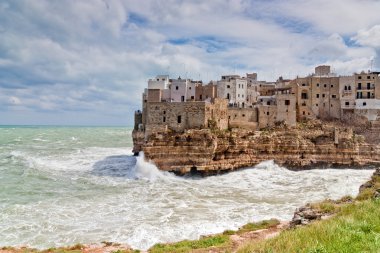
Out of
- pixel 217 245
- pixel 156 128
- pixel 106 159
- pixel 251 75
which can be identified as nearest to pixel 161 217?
pixel 217 245

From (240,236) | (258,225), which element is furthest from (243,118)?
(240,236)

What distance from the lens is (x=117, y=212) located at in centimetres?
2394

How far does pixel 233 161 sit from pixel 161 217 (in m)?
17.8

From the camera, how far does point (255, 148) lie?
4081 centimetres

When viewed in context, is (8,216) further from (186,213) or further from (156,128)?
(156,128)

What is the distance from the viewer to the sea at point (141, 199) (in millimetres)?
20094

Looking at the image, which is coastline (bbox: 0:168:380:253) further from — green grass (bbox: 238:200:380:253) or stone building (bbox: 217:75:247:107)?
stone building (bbox: 217:75:247:107)

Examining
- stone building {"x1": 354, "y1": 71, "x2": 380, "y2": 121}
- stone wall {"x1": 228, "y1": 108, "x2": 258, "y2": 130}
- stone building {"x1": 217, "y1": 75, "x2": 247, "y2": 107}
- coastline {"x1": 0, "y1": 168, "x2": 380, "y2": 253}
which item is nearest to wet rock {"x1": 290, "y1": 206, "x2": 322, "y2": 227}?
coastline {"x1": 0, "y1": 168, "x2": 380, "y2": 253}

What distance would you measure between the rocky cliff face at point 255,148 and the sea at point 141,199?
1.24 metres

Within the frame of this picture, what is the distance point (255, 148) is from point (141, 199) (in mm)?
17581

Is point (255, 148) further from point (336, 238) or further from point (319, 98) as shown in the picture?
point (336, 238)

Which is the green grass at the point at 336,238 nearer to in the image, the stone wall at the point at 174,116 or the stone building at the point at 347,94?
the stone wall at the point at 174,116

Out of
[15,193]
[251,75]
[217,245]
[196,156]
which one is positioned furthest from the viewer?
[251,75]

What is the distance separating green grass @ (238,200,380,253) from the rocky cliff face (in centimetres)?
2590
